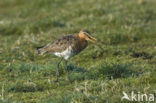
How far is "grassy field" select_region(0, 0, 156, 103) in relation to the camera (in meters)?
6.46

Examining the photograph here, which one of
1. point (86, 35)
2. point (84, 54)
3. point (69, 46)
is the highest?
point (86, 35)

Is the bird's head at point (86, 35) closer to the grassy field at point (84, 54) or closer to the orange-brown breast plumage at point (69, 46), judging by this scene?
the orange-brown breast plumage at point (69, 46)

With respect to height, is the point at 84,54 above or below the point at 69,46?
below

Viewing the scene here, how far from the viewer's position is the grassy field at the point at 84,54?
646 cm

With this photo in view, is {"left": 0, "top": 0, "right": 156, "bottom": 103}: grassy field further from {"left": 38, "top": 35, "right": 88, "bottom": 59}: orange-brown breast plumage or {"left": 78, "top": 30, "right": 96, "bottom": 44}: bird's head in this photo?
{"left": 78, "top": 30, "right": 96, "bottom": 44}: bird's head

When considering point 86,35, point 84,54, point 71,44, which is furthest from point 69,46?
point 84,54

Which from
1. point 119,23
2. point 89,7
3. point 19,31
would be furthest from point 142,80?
point 89,7

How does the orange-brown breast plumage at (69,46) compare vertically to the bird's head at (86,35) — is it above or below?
below

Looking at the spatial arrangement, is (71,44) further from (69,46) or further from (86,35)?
(86,35)

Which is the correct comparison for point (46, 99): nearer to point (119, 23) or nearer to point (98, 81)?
point (98, 81)

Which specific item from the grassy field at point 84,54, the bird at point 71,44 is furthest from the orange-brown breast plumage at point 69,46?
the grassy field at point 84,54

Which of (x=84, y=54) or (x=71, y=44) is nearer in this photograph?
(x=71, y=44)

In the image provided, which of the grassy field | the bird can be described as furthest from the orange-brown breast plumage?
the grassy field

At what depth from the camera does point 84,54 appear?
31.6ft
